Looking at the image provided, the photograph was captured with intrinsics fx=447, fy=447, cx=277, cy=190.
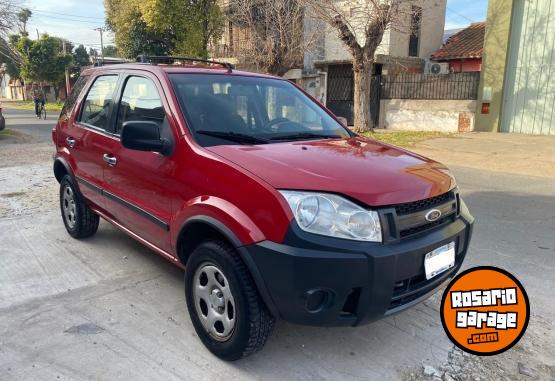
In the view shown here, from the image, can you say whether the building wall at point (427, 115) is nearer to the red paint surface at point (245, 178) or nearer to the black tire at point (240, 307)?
the red paint surface at point (245, 178)

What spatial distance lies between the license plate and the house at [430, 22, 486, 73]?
19842 millimetres

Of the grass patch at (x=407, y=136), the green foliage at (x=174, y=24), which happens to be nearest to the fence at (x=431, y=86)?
the grass patch at (x=407, y=136)

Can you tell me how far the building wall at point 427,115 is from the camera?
52.2 ft

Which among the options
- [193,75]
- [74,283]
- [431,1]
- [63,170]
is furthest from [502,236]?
[431,1]

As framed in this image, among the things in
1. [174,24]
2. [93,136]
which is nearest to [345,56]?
[174,24]

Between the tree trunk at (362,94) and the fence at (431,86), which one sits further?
the fence at (431,86)

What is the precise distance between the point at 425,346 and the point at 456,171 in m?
6.99

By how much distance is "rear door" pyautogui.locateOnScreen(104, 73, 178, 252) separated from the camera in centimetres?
311

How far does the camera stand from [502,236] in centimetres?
501

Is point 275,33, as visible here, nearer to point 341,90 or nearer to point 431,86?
point 341,90

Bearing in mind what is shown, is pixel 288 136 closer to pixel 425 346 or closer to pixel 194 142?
pixel 194 142

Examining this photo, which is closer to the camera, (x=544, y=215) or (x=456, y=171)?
(x=544, y=215)

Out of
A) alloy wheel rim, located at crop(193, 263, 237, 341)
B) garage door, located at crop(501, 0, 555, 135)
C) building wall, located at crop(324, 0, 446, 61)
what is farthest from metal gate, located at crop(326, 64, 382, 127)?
alloy wheel rim, located at crop(193, 263, 237, 341)

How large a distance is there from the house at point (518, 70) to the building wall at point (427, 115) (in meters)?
0.45
